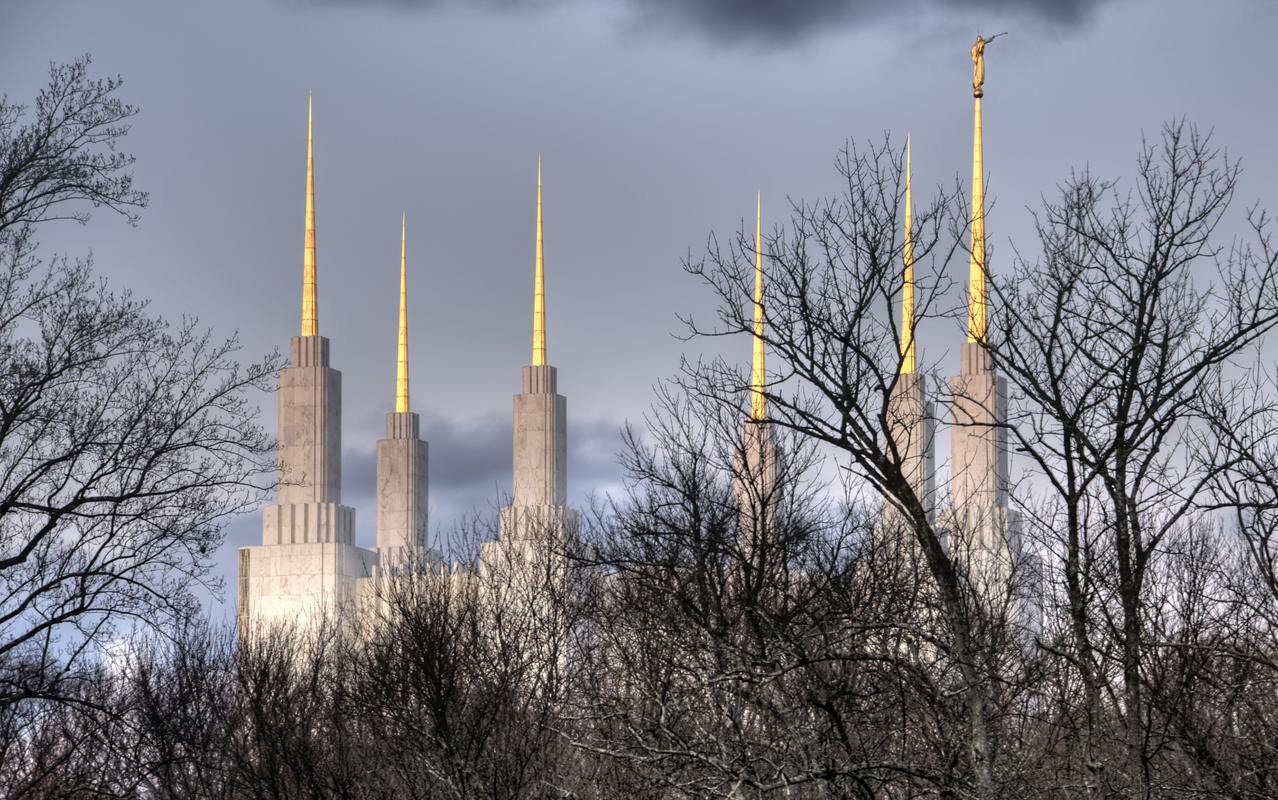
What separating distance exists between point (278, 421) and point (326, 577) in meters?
9.56

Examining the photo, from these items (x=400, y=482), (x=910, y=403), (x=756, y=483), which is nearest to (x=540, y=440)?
(x=400, y=482)

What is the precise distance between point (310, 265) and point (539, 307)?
46.2 feet

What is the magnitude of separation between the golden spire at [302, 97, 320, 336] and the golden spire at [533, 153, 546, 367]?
507 inches

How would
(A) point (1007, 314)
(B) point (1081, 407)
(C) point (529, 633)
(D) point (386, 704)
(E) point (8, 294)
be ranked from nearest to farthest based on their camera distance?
(B) point (1081, 407)
(A) point (1007, 314)
(E) point (8, 294)
(D) point (386, 704)
(C) point (529, 633)

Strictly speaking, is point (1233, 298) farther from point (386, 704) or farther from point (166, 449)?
point (386, 704)

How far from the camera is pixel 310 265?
4277 inches

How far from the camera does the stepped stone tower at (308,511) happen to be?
4067 inches

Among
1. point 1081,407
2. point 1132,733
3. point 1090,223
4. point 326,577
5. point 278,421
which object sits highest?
point 278,421

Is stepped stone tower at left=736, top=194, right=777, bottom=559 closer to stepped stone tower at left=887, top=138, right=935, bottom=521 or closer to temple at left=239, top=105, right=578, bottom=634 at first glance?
stepped stone tower at left=887, top=138, right=935, bottom=521

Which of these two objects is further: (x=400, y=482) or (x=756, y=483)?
(x=400, y=482)

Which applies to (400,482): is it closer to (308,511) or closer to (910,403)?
(308,511)

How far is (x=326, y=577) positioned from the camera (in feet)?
343

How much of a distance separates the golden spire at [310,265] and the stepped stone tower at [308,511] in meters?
0.06

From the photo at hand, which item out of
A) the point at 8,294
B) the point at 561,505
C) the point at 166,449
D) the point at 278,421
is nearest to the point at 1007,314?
the point at 166,449
